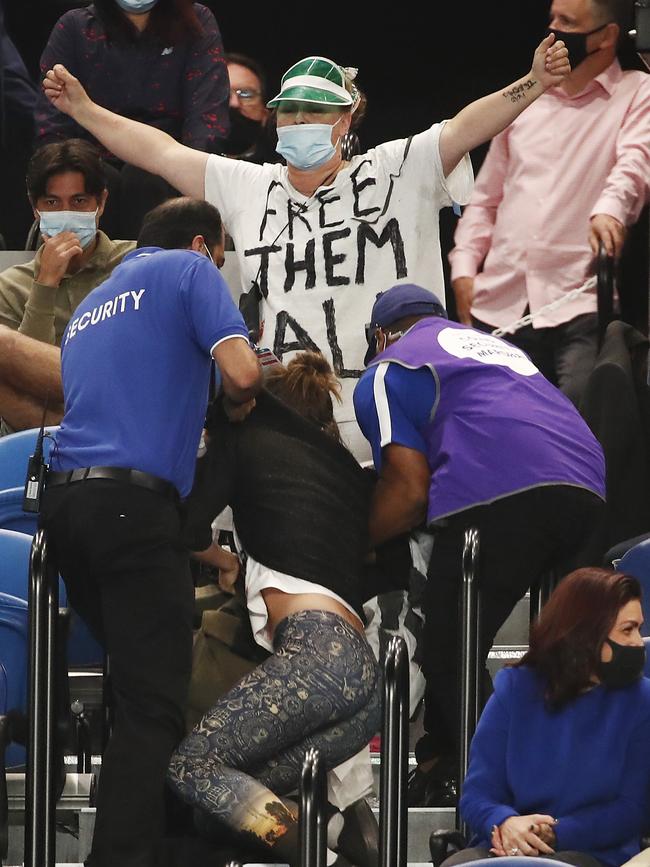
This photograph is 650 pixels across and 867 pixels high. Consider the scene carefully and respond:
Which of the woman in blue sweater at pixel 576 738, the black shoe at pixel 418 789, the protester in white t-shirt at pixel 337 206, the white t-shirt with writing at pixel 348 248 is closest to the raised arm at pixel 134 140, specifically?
the protester in white t-shirt at pixel 337 206

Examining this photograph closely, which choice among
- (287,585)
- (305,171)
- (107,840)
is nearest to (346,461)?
(287,585)

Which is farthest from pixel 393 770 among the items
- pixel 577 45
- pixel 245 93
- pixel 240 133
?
pixel 245 93

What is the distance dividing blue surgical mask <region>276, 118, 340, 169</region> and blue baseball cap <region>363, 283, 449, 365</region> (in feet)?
2.57

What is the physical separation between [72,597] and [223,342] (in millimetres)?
655

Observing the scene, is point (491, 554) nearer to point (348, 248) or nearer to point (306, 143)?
point (348, 248)

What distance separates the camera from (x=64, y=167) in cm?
545

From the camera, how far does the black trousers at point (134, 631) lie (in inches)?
143

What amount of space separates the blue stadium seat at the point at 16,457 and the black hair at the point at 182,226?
0.65 meters

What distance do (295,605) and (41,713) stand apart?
585mm

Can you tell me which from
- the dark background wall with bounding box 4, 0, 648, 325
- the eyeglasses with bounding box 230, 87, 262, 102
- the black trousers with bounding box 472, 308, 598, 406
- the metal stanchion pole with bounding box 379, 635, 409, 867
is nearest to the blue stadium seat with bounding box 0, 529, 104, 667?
the metal stanchion pole with bounding box 379, 635, 409, 867

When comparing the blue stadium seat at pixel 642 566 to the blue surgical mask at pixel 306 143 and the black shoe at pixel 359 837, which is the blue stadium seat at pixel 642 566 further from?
the blue surgical mask at pixel 306 143

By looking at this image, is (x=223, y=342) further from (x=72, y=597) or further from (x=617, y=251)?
(x=617, y=251)

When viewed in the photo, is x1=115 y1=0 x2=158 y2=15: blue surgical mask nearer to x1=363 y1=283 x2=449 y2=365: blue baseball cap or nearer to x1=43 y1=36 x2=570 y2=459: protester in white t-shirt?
x1=43 y1=36 x2=570 y2=459: protester in white t-shirt

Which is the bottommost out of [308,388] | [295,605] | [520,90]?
[295,605]
